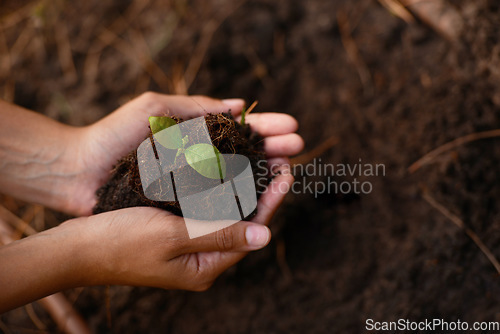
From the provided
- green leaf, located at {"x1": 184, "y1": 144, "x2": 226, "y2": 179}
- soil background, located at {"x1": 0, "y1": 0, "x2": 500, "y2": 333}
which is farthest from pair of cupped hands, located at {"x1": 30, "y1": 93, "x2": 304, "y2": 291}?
soil background, located at {"x1": 0, "y1": 0, "x2": 500, "y2": 333}

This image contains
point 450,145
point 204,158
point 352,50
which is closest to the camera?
point 204,158

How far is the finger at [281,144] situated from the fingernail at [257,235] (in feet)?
1.19

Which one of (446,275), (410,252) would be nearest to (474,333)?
(446,275)

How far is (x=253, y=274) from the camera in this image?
1.56 m

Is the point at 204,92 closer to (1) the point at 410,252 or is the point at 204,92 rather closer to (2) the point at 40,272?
(2) the point at 40,272

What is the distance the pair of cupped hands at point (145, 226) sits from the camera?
1078 millimetres

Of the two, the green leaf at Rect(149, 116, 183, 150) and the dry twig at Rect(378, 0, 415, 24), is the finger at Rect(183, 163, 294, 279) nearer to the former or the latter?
the green leaf at Rect(149, 116, 183, 150)

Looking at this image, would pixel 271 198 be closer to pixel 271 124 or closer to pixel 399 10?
pixel 271 124

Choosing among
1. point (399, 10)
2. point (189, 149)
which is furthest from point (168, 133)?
point (399, 10)

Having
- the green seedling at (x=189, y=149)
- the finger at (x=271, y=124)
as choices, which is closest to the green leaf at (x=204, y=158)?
the green seedling at (x=189, y=149)

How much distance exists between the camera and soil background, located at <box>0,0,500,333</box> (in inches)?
56.5

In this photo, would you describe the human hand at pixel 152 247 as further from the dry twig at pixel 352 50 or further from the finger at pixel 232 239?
the dry twig at pixel 352 50

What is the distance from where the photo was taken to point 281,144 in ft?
4.50

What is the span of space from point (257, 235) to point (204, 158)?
293 millimetres
